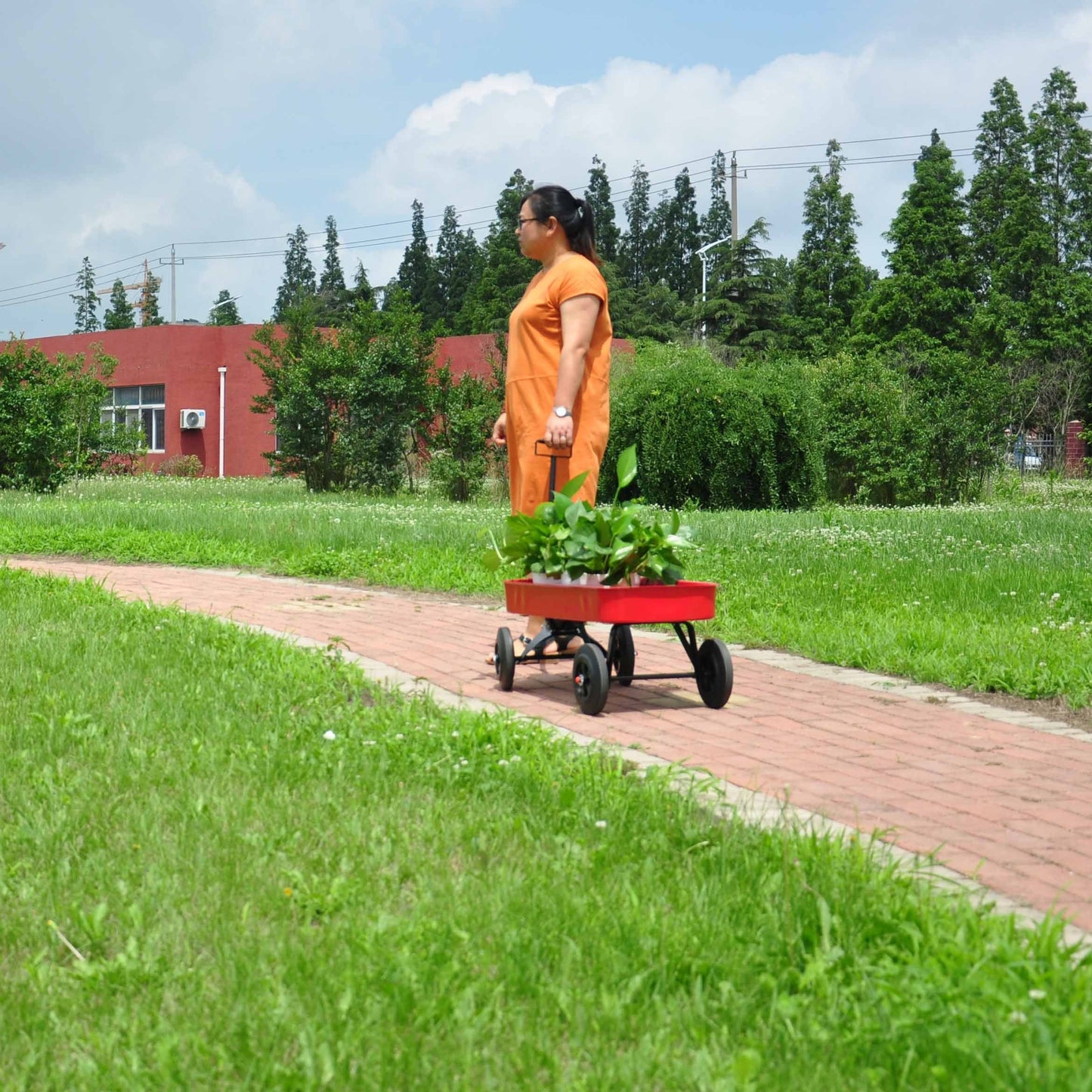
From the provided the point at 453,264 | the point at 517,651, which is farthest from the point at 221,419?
the point at 453,264

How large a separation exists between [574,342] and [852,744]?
83.8 inches

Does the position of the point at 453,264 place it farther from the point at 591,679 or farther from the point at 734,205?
the point at 591,679

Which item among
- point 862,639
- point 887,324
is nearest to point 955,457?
point 862,639

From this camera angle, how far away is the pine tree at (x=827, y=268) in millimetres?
52250

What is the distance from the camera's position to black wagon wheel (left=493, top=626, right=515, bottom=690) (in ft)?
18.5

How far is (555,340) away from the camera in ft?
19.9

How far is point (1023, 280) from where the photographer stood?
49.2 meters

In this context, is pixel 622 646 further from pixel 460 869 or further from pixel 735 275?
pixel 735 275

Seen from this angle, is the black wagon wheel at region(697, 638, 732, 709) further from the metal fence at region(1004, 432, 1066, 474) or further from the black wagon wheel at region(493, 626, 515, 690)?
the metal fence at region(1004, 432, 1066, 474)

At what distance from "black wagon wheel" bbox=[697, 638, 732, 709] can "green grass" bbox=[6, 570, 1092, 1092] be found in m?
1.18

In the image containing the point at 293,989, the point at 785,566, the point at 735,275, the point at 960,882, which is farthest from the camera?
the point at 735,275

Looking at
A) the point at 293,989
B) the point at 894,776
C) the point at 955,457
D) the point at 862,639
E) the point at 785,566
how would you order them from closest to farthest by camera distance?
the point at 293,989 < the point at 894,776 < the point at 862,639 < the point at 785,566 < the point at 955,457

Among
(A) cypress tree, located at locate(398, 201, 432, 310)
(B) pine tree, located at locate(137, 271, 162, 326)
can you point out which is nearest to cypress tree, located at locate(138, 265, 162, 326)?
A: (B) pine tree, located at locate(137, 271, 162, 326)

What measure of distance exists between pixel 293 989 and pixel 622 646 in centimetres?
341
